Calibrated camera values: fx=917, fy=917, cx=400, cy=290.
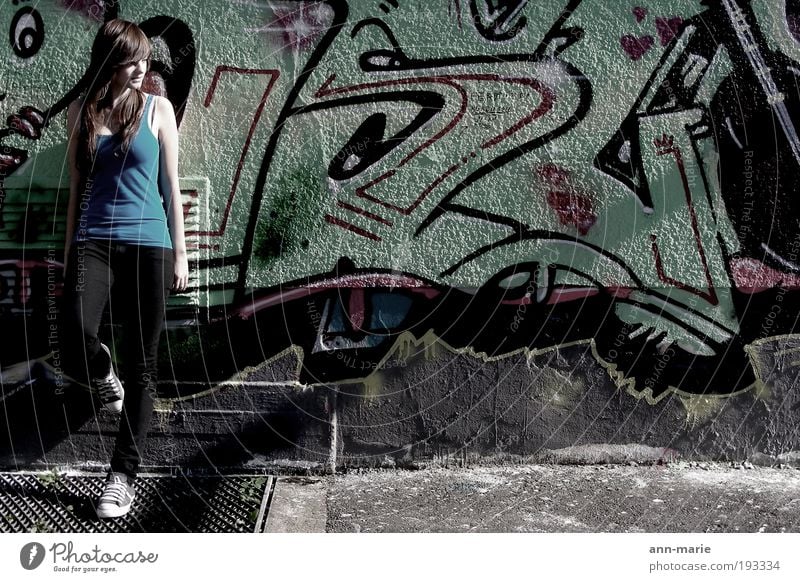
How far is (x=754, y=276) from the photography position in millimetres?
4574

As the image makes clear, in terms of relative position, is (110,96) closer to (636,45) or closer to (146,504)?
(146,504)

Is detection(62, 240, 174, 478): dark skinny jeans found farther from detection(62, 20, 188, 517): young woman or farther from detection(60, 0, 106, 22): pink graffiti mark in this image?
detection(60, 0, 106, 22): pink graffiti mark

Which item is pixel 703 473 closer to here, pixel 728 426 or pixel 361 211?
pixel 728 426

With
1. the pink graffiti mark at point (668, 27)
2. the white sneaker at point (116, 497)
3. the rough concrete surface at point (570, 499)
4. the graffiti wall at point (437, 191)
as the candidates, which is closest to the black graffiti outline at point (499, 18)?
the graffiti wall at point (437, 191)

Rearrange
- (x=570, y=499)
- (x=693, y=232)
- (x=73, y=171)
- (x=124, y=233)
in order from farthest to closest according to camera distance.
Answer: (x=693, y=232), (x=570, y=499), (x=73, y=171), (x=124, y=233)

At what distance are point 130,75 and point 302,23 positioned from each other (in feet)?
2.76

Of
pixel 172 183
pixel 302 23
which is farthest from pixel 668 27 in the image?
pixel 172 183

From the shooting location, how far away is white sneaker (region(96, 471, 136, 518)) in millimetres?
3951

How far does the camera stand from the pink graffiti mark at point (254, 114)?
4.38 meters

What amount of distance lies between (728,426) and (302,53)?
2820mm

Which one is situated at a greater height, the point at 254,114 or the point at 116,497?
the point at 254,114


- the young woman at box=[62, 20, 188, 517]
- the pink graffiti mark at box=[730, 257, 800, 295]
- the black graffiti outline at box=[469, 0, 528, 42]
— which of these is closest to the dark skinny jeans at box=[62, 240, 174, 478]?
the young woman at box=[62, 20, 188, 517]

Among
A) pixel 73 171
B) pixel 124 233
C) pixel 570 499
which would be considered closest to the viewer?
pixel 124 233

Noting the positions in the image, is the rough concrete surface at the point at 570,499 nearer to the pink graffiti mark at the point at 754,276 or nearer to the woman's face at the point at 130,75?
the pink graffiti mark at the point at 754,276
